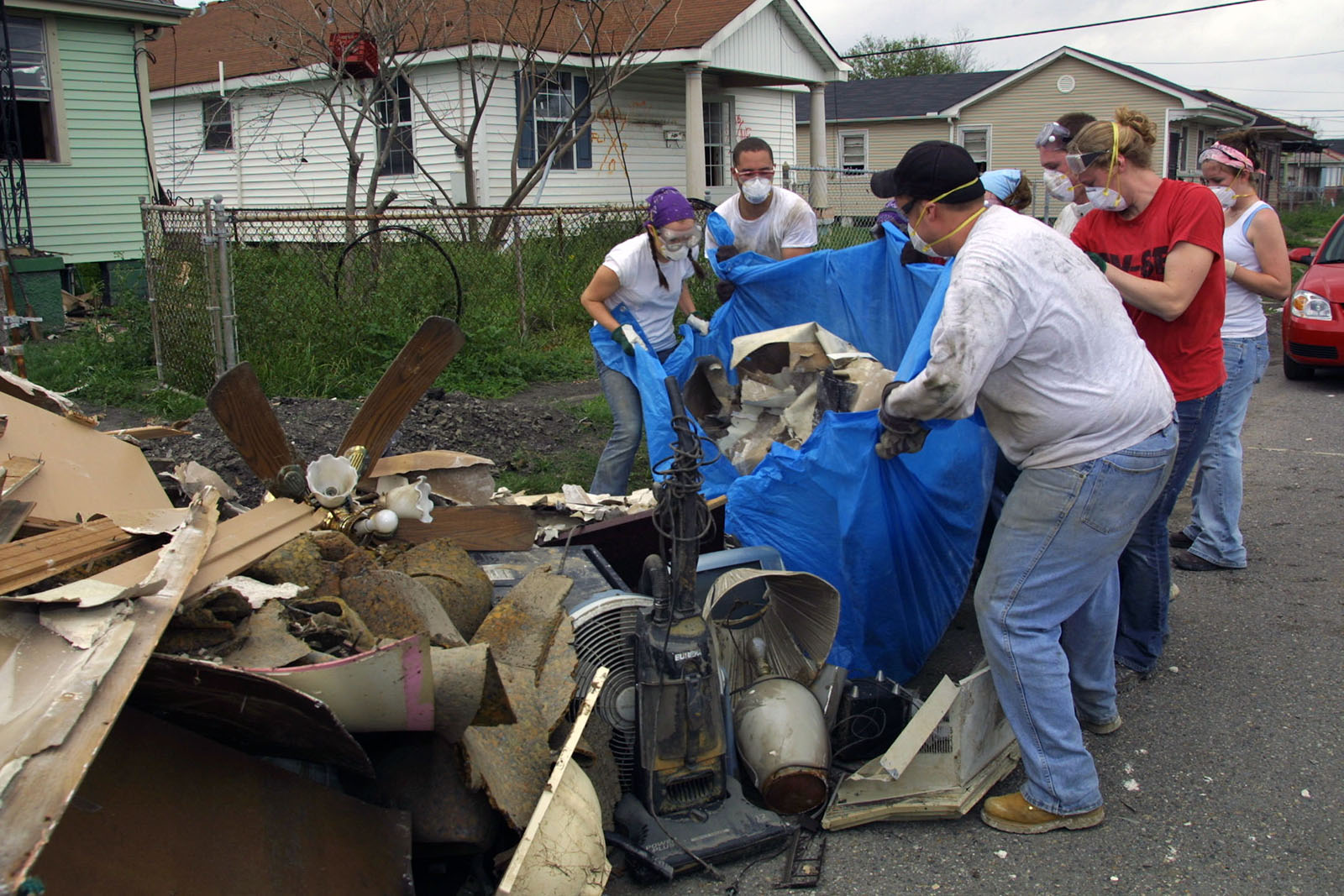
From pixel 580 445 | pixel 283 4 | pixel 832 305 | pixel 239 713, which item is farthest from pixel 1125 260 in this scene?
pixel 283 4

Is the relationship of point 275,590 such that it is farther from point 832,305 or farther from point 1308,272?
point 1308,272

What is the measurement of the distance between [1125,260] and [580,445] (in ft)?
12.0

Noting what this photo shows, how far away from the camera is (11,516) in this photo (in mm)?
2785

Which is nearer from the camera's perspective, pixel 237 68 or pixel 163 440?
pixel 163 440

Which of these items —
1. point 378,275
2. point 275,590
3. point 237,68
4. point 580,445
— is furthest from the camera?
point 237,68

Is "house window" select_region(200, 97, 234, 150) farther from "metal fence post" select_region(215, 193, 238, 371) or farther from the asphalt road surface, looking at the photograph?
the asphalt road surface

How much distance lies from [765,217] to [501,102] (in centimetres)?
1112

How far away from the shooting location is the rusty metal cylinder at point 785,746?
2725 mm

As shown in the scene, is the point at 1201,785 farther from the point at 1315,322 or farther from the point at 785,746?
the point at 1315,322

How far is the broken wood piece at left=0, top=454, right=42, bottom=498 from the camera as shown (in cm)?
298

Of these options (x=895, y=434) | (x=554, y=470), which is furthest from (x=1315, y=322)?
(x=895, y=434)

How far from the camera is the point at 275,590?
104 inches

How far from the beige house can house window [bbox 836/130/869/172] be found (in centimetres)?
3

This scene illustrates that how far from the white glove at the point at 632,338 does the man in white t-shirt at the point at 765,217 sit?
32.8 inches
